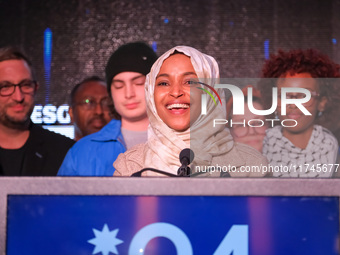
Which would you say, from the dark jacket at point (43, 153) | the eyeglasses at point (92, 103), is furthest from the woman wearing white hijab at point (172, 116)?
the eyeglasses at point (92, 103)

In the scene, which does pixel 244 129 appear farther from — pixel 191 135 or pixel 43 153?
pixel 43 153

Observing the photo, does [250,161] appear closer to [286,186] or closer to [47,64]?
[286,186]

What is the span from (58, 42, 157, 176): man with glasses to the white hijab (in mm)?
412

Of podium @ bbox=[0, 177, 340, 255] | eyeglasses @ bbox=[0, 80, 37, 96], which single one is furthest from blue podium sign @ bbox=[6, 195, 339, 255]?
eyeglasses @ bbox=[0, 80, 37, 96]

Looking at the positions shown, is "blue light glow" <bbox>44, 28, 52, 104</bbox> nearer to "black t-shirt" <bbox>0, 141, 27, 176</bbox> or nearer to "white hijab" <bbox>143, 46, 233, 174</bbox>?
"black t-shirt" <bbox>0, 141, 27, 176</bbox>

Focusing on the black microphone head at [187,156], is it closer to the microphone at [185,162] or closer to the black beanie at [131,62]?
the microphone at [185,162]

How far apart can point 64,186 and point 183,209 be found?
0.13 meters

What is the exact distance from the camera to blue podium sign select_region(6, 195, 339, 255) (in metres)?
0.56

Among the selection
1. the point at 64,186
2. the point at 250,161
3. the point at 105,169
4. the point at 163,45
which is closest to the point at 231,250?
the point at 64,186

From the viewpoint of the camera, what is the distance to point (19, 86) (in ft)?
6.19

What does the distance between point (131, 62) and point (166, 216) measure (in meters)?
1.33

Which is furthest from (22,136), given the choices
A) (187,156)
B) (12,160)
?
(187,156)

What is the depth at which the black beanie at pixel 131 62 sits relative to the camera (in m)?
1.84

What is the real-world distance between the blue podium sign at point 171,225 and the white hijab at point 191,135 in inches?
8.1
